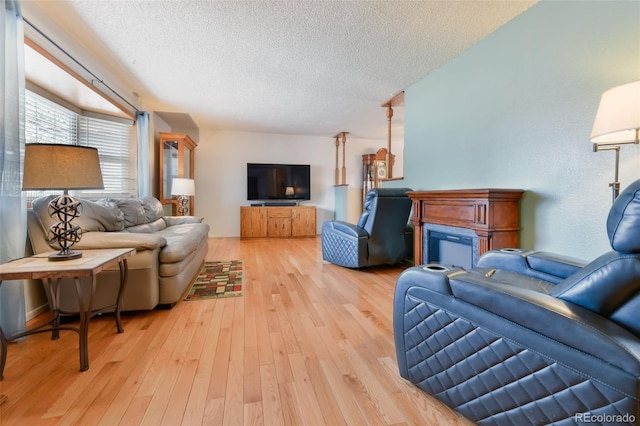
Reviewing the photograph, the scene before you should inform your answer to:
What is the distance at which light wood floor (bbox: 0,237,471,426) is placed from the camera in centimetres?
114

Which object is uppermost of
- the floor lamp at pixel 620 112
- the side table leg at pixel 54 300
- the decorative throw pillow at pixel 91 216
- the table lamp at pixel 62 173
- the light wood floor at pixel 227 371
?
the floor lamp at pixel 620 112

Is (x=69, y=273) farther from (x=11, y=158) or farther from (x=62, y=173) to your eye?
(x=11, y=158)

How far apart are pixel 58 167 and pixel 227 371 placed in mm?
1451

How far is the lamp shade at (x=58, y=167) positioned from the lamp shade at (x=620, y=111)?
9.28ft

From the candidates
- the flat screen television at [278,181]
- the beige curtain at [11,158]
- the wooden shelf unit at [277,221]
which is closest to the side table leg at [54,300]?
the beige curtain at [11,158]

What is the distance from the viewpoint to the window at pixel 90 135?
2.65 m

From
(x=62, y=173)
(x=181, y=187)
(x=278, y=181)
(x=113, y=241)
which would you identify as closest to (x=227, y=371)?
(x=113, y=241)

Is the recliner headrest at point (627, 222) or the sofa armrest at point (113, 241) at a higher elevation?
the recliner headrest at point (627, 222)

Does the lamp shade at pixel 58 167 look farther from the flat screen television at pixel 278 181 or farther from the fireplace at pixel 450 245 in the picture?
the flat screen television at pixel 278 181

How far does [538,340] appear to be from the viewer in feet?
2.78

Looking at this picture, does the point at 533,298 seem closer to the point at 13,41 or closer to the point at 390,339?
the point at 390,339

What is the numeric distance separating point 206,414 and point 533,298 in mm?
1333

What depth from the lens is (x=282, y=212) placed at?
19.3 feet

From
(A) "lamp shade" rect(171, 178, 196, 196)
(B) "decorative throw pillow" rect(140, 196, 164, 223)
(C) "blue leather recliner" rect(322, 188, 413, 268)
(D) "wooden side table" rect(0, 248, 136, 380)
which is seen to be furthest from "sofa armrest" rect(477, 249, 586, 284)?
(A) "lamp shade" rect(171, 178, 196, 196)
